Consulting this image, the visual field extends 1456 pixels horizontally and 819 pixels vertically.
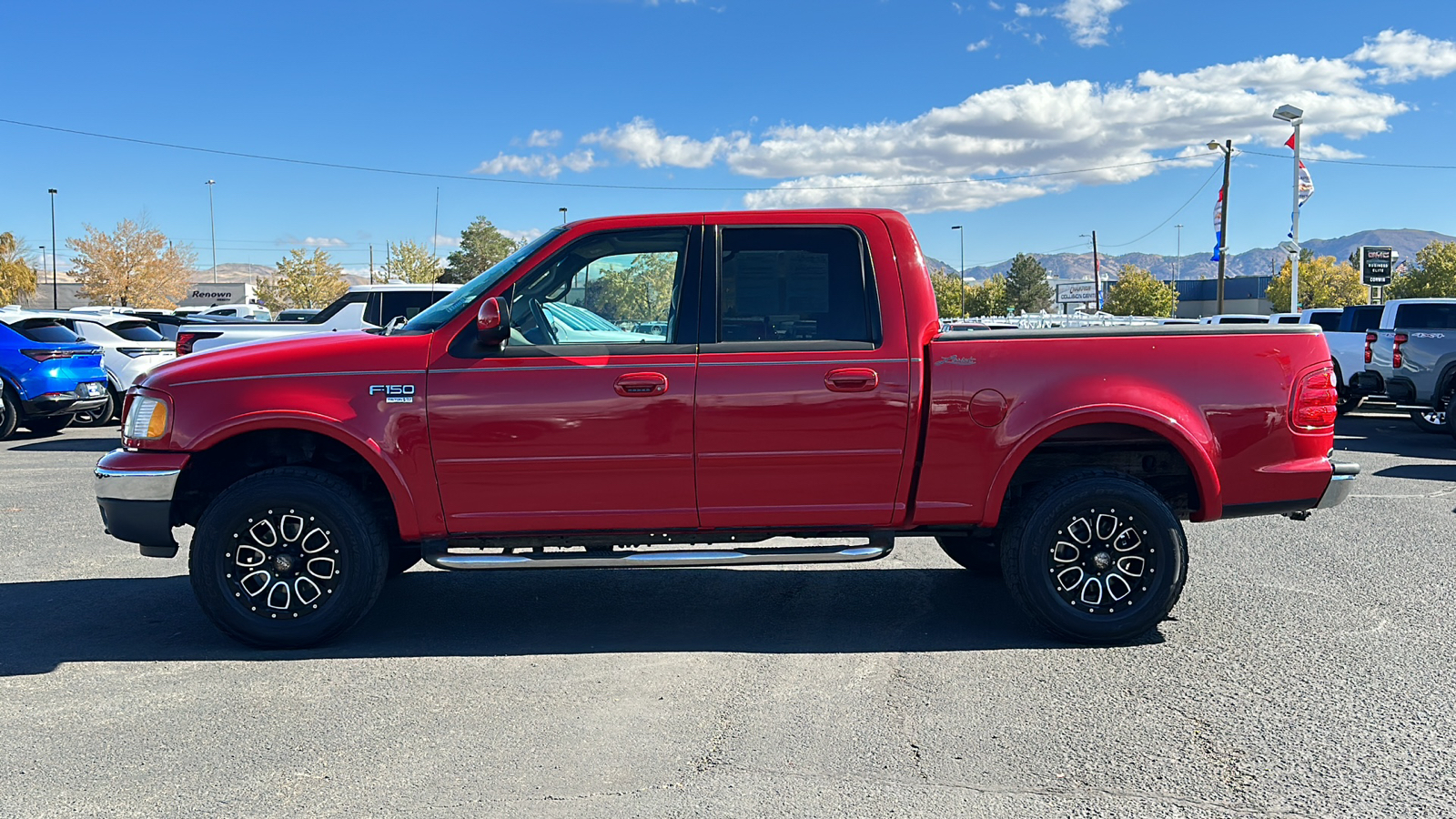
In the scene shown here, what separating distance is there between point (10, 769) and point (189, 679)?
39.0 inches

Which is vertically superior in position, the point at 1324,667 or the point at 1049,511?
the point at 1049,511

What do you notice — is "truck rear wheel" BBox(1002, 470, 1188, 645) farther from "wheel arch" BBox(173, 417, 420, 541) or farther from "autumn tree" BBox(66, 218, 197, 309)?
"autumn tree" BBox(66, 218, 197, 309)

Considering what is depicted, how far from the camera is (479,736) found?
4195mm

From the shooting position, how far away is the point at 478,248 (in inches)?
3844

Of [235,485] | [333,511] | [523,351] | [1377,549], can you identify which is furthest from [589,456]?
[1377,549]

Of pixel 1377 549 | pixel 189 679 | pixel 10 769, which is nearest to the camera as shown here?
pixel 10 769

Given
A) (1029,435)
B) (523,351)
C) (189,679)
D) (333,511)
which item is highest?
(523,351)

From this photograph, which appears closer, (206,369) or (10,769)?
(10,769)

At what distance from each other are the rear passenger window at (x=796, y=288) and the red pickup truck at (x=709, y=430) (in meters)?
0.01

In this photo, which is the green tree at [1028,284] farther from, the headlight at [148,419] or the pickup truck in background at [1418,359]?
the headlight at [148,419]

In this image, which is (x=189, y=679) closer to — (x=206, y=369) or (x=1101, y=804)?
(x=206, y=369)

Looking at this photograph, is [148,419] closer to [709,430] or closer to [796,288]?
[709,430]

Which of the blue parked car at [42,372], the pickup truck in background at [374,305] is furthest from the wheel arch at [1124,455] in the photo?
the blue parked car at [42,372]

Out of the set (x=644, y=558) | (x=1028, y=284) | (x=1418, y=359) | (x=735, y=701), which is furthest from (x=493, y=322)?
(x=1028, y=284)
